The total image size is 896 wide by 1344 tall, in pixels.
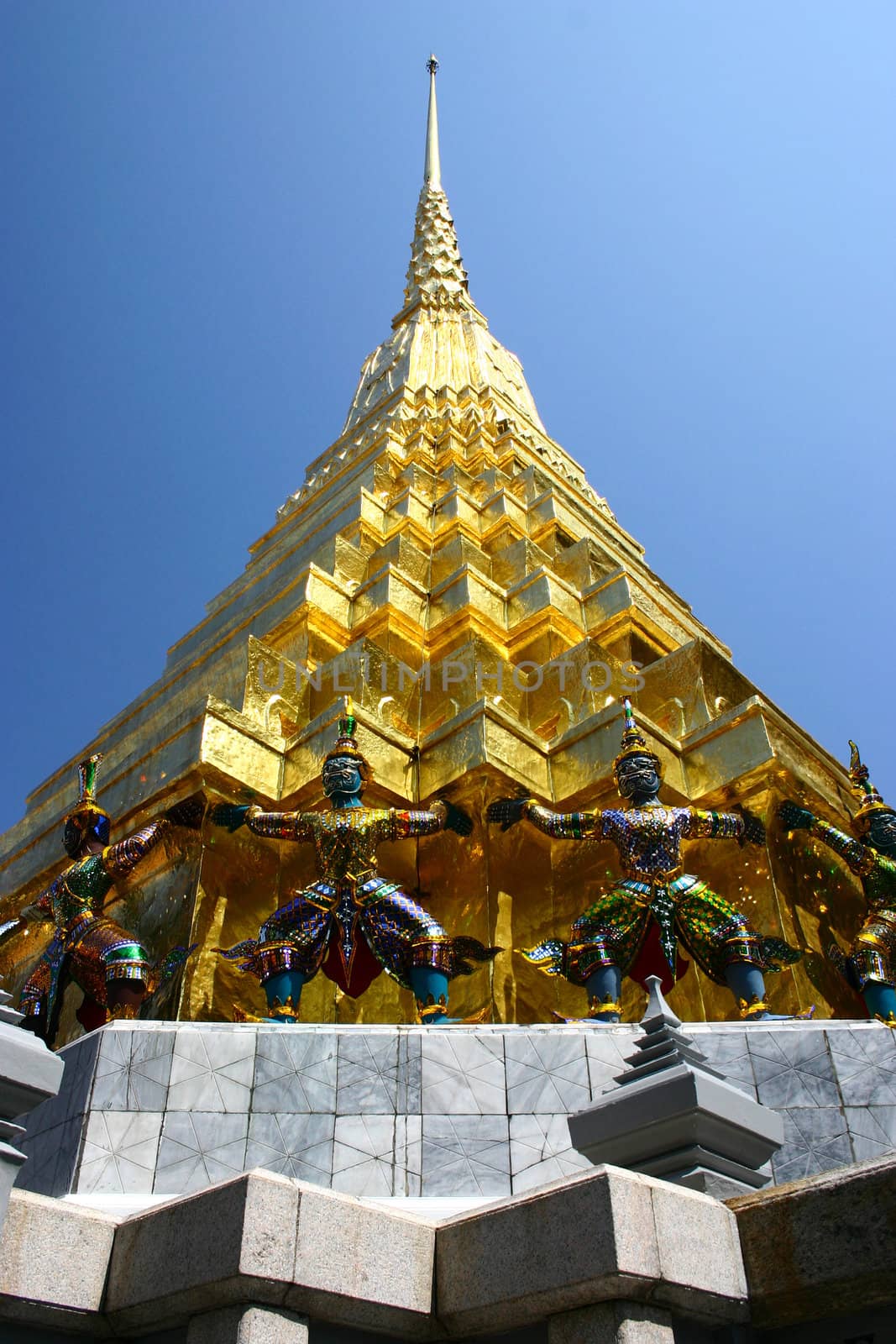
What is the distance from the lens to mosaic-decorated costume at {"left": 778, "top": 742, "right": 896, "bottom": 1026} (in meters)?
10.0

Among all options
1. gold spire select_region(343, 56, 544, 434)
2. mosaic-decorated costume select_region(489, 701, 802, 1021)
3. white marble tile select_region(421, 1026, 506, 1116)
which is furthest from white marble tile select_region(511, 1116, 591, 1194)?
gold spire select_region(343, 56, 544, 434)

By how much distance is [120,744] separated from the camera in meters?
16.9

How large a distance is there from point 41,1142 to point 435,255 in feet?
99.7

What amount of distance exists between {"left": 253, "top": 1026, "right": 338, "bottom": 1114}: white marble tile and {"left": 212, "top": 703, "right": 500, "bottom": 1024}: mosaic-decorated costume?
1.27 m

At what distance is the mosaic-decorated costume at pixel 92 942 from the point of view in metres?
9.98

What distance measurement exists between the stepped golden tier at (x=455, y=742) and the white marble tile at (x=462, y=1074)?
8.46ft

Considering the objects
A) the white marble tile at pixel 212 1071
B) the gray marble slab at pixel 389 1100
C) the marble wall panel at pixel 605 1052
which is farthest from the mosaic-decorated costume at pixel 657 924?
the white marble tile at pixel 212 1071

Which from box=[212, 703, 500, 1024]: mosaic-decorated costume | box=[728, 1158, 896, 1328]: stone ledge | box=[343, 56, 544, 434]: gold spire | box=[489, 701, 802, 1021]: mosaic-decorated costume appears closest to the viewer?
box=[728, 1158, 896, 1328]: stone ledge

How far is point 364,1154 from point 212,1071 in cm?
124

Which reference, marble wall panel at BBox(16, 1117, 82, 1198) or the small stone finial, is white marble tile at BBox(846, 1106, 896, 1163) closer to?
the small stone finial

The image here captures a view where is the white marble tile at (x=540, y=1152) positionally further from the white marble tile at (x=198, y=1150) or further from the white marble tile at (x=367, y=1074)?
the white marble tile at (x=198, y=1150)

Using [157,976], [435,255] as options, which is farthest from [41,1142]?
[435,255]

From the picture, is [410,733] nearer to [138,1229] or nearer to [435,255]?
[138,1229]

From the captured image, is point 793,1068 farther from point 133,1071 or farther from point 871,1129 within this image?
point 133,1071
